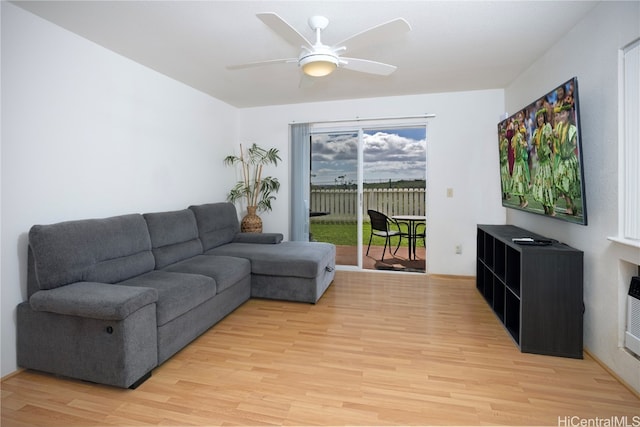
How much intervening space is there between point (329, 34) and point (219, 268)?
2.18 meters

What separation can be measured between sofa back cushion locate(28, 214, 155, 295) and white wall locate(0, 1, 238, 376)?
24 centimetres

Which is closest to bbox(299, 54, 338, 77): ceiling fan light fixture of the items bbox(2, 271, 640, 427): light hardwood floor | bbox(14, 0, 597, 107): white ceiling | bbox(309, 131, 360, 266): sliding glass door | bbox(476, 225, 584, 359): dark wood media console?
bbox(14, 0, 597, 107): white ceiling

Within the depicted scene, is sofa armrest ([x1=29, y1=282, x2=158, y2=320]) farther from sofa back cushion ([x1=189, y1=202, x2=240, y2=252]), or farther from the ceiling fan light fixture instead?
the ceiling fan light fixture

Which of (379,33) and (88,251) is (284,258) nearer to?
(88,251)

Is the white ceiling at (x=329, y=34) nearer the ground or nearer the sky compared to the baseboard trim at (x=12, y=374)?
nearer the sky

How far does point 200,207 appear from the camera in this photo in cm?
376

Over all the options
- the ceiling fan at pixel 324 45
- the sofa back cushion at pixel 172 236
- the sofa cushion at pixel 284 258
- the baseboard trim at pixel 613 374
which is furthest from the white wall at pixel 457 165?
the sofa back cushion at pixel 172 236

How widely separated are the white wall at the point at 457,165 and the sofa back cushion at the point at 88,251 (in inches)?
124

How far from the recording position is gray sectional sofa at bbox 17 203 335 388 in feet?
6.17

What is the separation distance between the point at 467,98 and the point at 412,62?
1434 mm

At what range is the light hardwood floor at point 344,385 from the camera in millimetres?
1692

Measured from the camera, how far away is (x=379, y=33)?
6.36ft

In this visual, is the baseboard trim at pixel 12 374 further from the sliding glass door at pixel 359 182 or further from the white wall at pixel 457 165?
the white wall at pixel 457 165

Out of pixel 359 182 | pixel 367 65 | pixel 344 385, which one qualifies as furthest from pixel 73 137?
pixel 359 182
